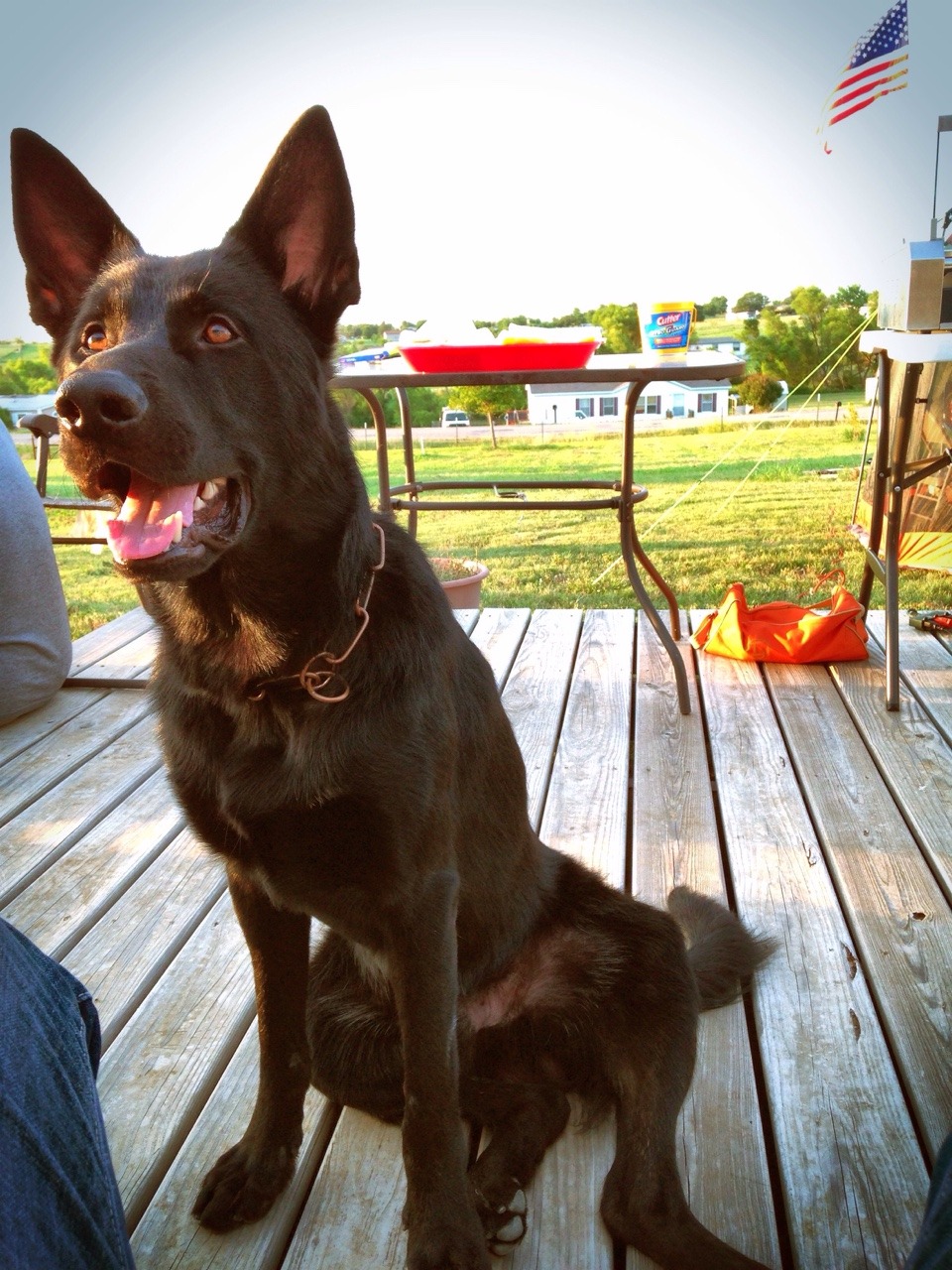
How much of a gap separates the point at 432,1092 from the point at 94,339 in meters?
0.96

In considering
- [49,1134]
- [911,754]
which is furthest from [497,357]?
[49,1134]

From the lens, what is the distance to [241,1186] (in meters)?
1.28

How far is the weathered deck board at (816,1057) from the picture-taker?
48.9 inches

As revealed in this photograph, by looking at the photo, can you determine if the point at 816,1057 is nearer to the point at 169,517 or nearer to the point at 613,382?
the point at 169,517

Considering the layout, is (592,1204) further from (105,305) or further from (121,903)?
(105,305)

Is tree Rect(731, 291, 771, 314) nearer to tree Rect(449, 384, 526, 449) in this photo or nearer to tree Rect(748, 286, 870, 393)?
tree Rect(748, 286, 870, 393)

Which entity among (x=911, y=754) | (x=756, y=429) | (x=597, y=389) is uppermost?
(x=597, y=389)

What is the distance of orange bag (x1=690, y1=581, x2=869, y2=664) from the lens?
316cm

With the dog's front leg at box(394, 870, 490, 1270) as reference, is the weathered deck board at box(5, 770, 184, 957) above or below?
below

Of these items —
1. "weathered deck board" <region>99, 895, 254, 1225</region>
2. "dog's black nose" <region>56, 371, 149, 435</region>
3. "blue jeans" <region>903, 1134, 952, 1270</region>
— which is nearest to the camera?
"blue jeans" <region>903, 1134, 952, 1270</region>

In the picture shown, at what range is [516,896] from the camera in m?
1.40

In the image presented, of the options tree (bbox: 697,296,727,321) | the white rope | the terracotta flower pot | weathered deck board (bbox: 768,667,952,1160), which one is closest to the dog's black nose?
→ weathered deck board (bbox: 768,667,952,1160)

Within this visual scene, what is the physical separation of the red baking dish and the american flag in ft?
10.9

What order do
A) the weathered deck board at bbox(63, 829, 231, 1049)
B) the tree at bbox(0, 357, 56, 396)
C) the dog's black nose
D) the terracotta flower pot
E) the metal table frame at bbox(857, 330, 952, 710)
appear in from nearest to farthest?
the dog's black nose
the weathered deck board at bbox(63, 829, 231, 1049)
the metal table frame at bbox(857, 330, 952, 710)
the terracotta flower pot
the tree at bbox(0, 357, 56, 396)
